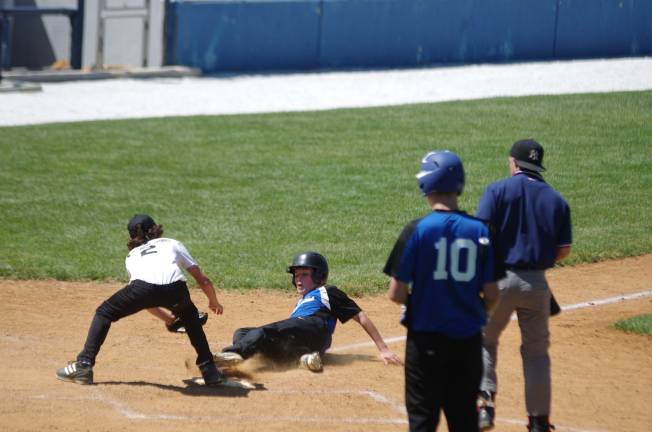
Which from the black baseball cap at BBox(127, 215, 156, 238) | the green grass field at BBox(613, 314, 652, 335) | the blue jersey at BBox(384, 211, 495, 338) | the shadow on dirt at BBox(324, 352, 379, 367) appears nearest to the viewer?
the blue jersey at BBox(384, 211, 495, 338)

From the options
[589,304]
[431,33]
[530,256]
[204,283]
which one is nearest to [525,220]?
[530,256]

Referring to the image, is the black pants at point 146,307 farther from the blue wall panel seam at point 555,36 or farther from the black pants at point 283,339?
the blue wall panel seam at point 555,36

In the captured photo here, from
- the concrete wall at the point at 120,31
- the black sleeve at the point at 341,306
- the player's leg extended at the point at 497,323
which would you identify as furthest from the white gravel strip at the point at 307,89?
the player's leg extended at the point at 497,323

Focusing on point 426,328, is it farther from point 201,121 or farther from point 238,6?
point 238,6

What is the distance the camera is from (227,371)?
8578 millimetres

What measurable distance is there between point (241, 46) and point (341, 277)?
15321 mm

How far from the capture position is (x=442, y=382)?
551 cm

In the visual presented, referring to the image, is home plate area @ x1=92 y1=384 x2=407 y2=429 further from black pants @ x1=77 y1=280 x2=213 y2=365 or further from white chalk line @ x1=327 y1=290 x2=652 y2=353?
white chalk line @ x1=327 y1=290 x2=652 y2=353

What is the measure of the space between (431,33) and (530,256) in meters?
20.7

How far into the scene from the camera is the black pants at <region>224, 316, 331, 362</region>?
8711 millimetres

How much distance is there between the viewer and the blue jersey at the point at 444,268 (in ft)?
18.0

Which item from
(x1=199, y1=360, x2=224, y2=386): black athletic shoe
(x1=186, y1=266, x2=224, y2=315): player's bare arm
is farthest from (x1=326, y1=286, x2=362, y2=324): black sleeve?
(x1=199, y1=360, x2=224, y2=386): black athletic shoe

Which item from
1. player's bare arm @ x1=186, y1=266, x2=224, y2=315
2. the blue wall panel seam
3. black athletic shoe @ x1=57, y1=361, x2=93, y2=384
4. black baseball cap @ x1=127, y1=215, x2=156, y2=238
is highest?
the blue wall panel seam

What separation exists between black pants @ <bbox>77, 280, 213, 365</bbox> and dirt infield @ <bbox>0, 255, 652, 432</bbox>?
35 cm
